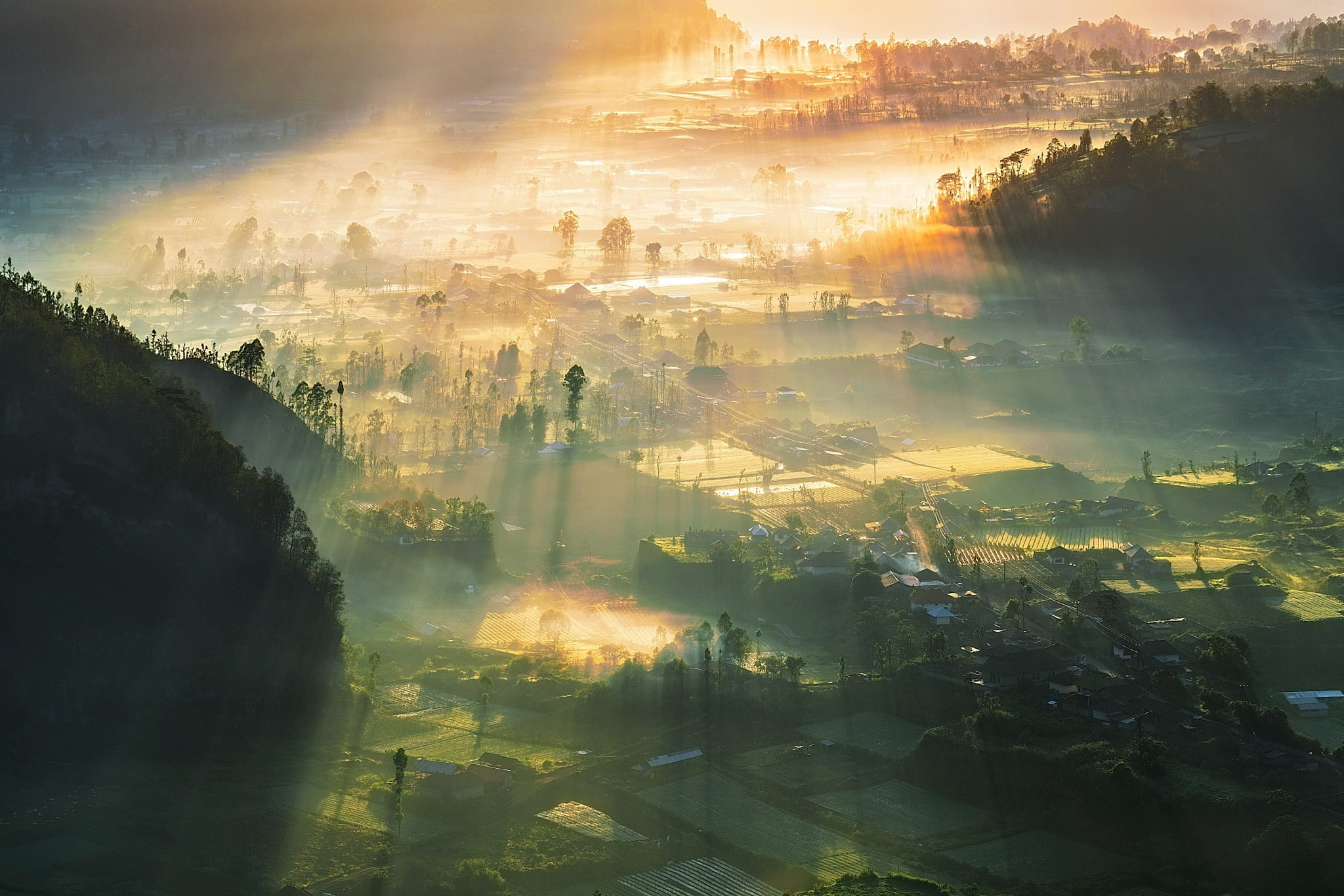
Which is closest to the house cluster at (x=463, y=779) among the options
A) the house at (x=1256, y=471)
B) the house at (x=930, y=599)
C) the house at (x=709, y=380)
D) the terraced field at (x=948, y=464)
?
the house at (x=930, y=599)

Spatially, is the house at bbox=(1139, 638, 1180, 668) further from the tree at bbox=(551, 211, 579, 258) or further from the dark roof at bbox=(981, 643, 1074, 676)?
the tree at bbox=(551, 211, 579, 258)

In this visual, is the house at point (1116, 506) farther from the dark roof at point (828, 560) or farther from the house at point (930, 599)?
the house at point (930, 599)

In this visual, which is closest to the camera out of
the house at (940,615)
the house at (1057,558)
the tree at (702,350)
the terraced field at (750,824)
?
the terraced field at (750,824)

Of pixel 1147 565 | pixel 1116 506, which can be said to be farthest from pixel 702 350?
pixel 1147 565

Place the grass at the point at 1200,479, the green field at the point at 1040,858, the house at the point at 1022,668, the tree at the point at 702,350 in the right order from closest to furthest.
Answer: the green field at the point at 1040,858 < the house at the point at 1022,668 < the grass at the point at 1200,479 < the tree at the point at 702,350

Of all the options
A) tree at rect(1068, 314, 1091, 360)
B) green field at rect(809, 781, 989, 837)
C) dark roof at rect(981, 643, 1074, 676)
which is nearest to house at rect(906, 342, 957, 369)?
tree at rect(1068, 314, 1091, 360)

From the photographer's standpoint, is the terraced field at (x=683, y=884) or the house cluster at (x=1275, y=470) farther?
the house cluster at (x=1275, y=470)

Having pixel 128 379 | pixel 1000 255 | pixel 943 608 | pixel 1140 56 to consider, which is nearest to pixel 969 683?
pixel 943 608

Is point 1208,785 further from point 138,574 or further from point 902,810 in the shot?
point 138,574
